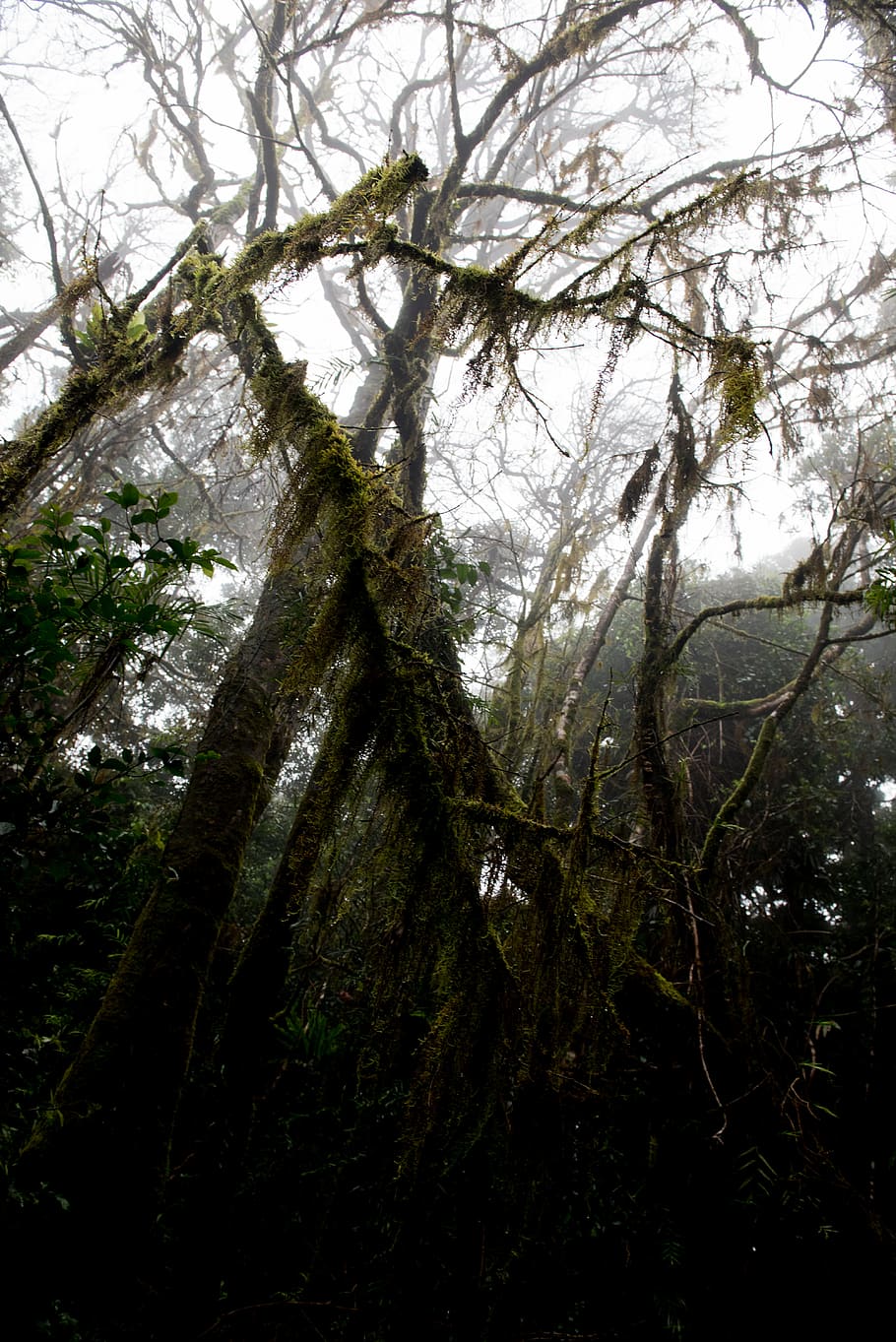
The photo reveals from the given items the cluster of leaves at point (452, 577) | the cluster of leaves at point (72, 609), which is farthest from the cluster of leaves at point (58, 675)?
the cluster of leaves at point (452, 577)

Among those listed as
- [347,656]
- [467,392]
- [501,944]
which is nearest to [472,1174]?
[501,944]

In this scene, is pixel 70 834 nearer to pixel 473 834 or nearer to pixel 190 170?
pixel 473 834

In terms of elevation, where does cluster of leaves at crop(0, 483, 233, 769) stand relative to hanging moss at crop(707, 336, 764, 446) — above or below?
below

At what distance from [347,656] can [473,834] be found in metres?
0.64

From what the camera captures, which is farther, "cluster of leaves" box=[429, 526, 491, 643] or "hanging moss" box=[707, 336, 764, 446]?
"cluster of leaves" box=[429, 526, 491, 643]

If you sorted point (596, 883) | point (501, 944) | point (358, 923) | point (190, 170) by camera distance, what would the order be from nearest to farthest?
point (501, 944)
point (596, 883)
point (358, 923)
point (190, 170)

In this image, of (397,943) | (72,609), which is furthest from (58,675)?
(397,943)

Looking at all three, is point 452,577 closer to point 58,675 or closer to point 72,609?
point 58,675

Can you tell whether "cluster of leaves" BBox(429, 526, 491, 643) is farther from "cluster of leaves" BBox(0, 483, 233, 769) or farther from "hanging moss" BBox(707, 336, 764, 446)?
"hanging moss" BBox(707, 336, 764, 446)

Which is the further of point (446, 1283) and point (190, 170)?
point (190, 170)

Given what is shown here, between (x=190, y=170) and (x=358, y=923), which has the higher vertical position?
(x=190, y=170)

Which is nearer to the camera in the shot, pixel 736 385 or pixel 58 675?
pixel 736 385

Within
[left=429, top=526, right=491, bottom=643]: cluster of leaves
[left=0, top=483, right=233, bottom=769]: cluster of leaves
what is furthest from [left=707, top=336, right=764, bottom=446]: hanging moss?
[left=429, top=526, right=491, bottom=643]: cluster of leaves

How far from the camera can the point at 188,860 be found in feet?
10.8
